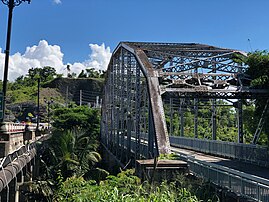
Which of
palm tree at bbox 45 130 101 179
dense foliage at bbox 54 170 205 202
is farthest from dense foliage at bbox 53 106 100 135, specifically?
dense foliage at bbox 54 170 205 202

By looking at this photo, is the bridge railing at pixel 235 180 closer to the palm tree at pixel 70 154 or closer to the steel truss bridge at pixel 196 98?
the steel truss bridge at pixel 196 98

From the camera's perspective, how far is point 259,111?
63.1ft

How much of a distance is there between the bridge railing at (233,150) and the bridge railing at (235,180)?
20.9 feet

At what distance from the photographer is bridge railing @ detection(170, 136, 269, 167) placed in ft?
Result: 56.4

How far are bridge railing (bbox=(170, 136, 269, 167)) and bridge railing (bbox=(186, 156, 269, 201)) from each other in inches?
251

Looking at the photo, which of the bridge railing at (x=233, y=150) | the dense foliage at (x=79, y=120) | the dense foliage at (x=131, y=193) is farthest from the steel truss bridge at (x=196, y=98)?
the dense foliage at (x=79, y=120)

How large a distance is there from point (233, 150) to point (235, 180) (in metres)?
11.8

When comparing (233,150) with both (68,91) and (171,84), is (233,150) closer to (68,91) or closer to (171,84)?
(171,84)

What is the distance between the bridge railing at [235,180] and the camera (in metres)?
8.27

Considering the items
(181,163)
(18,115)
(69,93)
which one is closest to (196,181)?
(181,163)

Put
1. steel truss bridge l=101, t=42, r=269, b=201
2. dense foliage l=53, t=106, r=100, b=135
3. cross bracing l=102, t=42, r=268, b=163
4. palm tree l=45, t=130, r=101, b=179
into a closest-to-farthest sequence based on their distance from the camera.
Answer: steel truss bridge l=101, t=42, r=269, b=201 → cross bracing l=102, t=42, r=268, b=163 → palm tree l=45, t=130, r=101, b=179 → dense foliage l=53, t=106, r=100, b=135

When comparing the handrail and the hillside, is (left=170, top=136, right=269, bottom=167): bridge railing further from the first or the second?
the hillside

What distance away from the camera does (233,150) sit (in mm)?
20750

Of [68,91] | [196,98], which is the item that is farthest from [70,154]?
[68,91]
